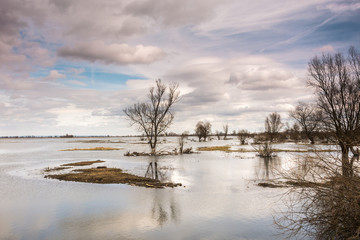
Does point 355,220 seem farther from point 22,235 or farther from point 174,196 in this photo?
point 22,235

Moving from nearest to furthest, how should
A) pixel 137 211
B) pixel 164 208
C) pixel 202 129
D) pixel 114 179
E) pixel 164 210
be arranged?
pixel 137 211
pixel 164 210
pixel 164 208
pixel 114 179
pixel 202 129

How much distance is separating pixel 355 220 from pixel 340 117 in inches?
884

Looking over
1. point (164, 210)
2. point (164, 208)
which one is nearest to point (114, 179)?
point (164, 208)

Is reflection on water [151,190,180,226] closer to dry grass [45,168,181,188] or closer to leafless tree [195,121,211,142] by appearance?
dry grass [45,168,181,188]

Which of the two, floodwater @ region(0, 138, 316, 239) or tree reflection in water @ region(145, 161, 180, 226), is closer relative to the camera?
floodwater @ region(0, 138, 316, 239)

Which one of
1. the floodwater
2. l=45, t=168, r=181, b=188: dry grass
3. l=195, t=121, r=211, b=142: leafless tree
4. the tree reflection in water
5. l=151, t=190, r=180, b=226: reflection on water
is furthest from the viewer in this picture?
l=195, t=121, r=211, b=142: leafless tree

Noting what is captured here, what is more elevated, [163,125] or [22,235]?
[163,125]

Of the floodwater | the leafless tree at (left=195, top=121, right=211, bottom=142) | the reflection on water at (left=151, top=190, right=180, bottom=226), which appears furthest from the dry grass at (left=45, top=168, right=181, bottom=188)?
the leafless tree at (left=195, top=121, right=211, bottom=142)

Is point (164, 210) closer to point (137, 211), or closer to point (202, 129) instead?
point (137, 211)

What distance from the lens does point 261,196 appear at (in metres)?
14.1

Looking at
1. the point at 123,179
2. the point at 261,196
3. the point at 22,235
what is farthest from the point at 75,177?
the point at 261,196

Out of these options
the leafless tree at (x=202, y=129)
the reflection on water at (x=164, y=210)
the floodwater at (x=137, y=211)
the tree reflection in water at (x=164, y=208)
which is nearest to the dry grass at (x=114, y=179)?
the floodwater at (x=137, y=211)

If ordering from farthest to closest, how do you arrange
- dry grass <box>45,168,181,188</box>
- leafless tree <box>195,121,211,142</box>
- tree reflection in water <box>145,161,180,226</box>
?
leafless tree <box>195,121,211,142</box>, dry grass <box>45,168,181,188</box>, tree reflection in water <box>145,161,180,226</box>

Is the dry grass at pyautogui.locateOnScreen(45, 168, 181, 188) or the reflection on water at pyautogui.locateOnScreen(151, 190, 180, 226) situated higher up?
the dry grass at pyautogui.locateOnScreen(45, 168, 181, 188)
